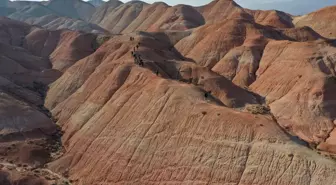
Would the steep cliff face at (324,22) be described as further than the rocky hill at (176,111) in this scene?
Yes

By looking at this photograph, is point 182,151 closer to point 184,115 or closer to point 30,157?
point 184,115

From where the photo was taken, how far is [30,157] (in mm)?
47750

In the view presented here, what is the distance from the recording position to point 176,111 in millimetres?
44094

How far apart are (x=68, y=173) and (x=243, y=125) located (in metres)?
19.9

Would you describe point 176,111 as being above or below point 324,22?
above

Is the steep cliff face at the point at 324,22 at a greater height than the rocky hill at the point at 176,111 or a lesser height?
lesser

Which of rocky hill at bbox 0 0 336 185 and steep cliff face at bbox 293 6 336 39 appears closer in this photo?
rocky hill at bbox 0 0 336 185

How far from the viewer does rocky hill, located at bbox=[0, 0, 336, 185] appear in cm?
3659

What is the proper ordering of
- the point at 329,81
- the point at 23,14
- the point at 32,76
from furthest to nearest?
the point at 23,14
the point at 32,76
the point at 329,81

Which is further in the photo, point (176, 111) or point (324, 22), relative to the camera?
point (324, 22)

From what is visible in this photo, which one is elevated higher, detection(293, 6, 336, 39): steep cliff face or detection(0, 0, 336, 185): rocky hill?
detection(0, 0, 336, 185): rocky hill

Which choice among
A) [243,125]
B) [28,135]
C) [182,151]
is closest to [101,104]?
[28,135]

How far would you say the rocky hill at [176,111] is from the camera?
36.6 meters

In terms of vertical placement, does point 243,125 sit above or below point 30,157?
above
